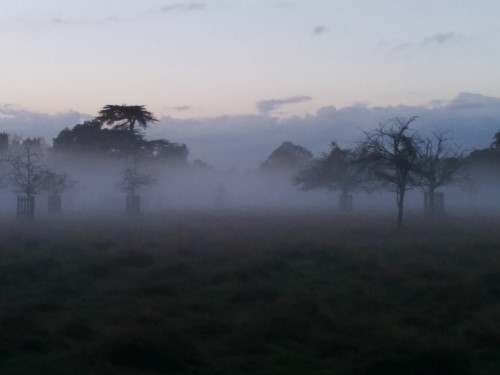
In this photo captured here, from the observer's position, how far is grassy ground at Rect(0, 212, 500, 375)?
1039 cm

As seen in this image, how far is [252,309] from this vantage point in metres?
14.2

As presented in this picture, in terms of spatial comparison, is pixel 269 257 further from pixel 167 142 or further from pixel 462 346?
pixel 167 142

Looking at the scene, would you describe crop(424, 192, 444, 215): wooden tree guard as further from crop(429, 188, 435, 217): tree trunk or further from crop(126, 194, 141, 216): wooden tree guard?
crop(126, 194, 141, 216): wooden tree guard

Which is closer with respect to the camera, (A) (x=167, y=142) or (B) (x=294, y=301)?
(B) (x=294, y=301)

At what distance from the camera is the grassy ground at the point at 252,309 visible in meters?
10.4

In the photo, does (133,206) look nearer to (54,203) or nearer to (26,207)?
(54,203)

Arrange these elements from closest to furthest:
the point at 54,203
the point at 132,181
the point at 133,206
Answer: the point at 133,206, the point at 54,203, the point at 132,181

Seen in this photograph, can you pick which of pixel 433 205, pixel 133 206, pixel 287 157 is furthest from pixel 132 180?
pixel 287 157

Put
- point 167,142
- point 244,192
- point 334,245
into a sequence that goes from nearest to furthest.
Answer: point 334,245 < point 167,142 < point 244,192

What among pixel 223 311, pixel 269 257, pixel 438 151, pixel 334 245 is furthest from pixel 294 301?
pixel 438 151

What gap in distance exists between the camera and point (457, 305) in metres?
14.4

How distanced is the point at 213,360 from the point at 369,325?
8.72 ft

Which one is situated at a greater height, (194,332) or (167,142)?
(167,142)

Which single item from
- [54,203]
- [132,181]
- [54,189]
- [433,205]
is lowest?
[54,203]
